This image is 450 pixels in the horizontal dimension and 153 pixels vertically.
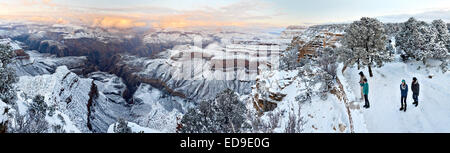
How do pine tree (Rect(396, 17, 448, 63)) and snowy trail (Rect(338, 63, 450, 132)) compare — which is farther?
pine tree (Rect(396, 17, 448, 63))

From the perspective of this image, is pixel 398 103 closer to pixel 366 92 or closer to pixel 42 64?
pixel 366 92

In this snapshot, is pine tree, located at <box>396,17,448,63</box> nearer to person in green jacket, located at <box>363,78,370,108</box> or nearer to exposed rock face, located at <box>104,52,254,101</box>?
person in green jacket, located at <box>363,78,370,108</box>

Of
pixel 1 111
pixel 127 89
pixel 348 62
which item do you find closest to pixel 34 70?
pixel 127 89

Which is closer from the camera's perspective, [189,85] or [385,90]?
[385,90]

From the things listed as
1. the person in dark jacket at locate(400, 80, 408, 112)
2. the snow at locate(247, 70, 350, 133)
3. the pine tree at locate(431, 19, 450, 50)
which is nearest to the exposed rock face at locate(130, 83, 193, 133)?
the snow at locate(247, 70, 350, 133)

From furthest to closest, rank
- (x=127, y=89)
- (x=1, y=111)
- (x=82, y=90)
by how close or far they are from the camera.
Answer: (x=127, y=89), (x=82, y=90), (x=1, y=111)
